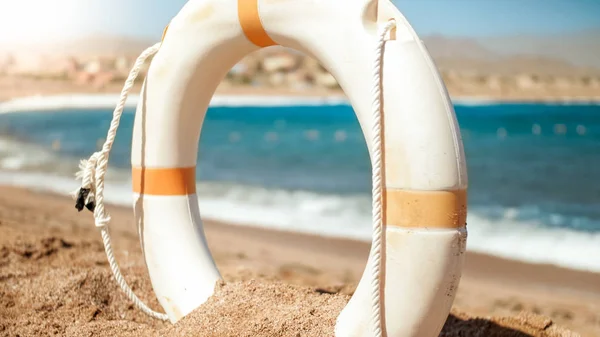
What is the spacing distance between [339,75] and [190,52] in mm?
757

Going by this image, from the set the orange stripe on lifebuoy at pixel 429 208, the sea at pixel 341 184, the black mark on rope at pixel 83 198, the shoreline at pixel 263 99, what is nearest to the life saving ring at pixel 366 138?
the orange stripe on lifebuoy at pixel 429 208

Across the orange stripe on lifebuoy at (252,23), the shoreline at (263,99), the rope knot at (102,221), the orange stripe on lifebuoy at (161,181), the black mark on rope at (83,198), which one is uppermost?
the orange stripe on lifebuoy at (252,23)

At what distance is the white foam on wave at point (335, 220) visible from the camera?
5.75 meters

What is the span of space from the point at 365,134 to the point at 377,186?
21 centimetres

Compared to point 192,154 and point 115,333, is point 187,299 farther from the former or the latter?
point 192,154

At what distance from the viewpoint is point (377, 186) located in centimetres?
212

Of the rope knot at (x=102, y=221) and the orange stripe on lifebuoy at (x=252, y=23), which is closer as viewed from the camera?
the orange stripe on lifebuoy at (x=252, y=23)

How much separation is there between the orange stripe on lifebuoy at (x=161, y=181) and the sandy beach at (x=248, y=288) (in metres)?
0.48

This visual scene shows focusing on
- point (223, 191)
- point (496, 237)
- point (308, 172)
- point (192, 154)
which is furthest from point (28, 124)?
point (192, 154)

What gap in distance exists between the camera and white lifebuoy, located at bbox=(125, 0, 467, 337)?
2.06 m

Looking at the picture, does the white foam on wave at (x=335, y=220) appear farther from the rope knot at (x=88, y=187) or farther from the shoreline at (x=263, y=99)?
the shoreline at (x=263, y=99)

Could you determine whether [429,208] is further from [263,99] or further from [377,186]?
[263,99]

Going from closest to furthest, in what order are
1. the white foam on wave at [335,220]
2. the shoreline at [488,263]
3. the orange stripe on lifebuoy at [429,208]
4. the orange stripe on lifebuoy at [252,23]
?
the orange stripe on lifebuoy at [429,208], the orange stripe on lifebuoy at [252,23], the shoreline at [488,263], the white foam on wave at [335,220]

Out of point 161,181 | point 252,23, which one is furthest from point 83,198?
point 252,23
